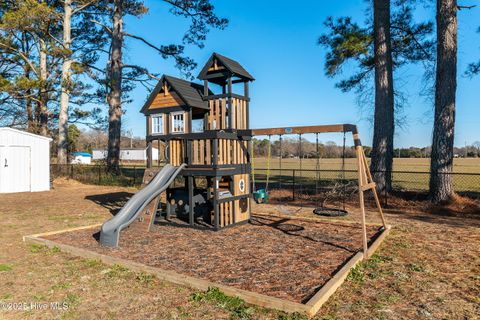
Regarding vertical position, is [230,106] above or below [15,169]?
above

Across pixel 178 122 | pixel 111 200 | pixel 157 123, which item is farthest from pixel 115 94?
pixel 178 122

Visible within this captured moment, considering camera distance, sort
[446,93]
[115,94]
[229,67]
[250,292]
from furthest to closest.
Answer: [115,94], [446,93], [229,67], [250,292]

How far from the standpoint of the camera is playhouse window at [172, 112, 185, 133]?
359 inches

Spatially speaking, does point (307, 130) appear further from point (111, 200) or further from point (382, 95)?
point (111, 200)

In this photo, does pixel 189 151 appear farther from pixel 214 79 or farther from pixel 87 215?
pixel 87 215

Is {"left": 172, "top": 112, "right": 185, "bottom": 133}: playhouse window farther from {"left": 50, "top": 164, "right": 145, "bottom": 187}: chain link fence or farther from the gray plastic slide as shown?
{"left": 50, "top": 164, "right": 145, "bottom": 187}: chain link fence

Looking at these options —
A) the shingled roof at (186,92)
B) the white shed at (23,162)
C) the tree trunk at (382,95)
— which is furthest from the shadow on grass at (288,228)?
the white shed at (23,162)

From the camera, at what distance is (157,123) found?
955 centimetres

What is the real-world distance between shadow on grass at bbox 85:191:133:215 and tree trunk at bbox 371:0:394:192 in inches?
397

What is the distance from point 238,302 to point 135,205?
4.63 m

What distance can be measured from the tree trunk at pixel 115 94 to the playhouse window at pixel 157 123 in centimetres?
1483

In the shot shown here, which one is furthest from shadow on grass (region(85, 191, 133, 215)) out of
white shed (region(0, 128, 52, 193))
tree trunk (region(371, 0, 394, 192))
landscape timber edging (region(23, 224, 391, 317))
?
tree trunk (region(371, 0, 394, 192))

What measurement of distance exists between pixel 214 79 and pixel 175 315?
6.90 m

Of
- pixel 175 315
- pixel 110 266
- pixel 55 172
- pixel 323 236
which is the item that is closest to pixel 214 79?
pixel 323 236
